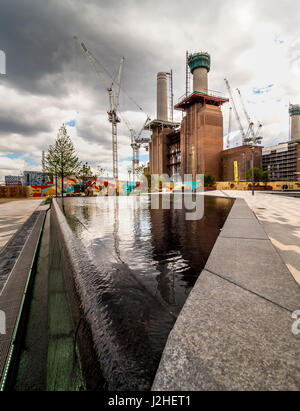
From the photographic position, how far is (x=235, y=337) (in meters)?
1.04

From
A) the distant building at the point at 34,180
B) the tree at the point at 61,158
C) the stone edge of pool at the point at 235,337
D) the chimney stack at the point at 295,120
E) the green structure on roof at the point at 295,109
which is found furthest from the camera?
the green structure on roof at the point at 295,109

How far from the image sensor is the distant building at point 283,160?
84.1 metres

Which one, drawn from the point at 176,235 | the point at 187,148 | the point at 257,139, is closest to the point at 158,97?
the point at 187,148

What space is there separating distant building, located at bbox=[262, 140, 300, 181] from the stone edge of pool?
320ft

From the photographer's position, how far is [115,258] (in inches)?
107

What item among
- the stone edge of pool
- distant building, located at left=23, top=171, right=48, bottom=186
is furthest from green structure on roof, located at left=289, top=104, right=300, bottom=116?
the stone edge of pool

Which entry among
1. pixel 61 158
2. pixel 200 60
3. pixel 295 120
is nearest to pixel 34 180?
pixel 61 158

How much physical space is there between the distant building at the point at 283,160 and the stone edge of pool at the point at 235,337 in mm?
97602

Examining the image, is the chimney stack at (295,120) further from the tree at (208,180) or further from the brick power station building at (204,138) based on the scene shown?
the tree at (208,180)

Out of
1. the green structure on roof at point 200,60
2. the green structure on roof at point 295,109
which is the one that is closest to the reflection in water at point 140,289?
the green structure on roof at point 200,60

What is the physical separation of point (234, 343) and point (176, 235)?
3118mm

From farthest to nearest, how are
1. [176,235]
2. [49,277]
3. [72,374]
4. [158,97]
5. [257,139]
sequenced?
[257,139] < [158,97] < [176,235] < [49,277] < [72,374]

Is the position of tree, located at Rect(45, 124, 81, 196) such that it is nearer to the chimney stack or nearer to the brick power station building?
the brick power station building
